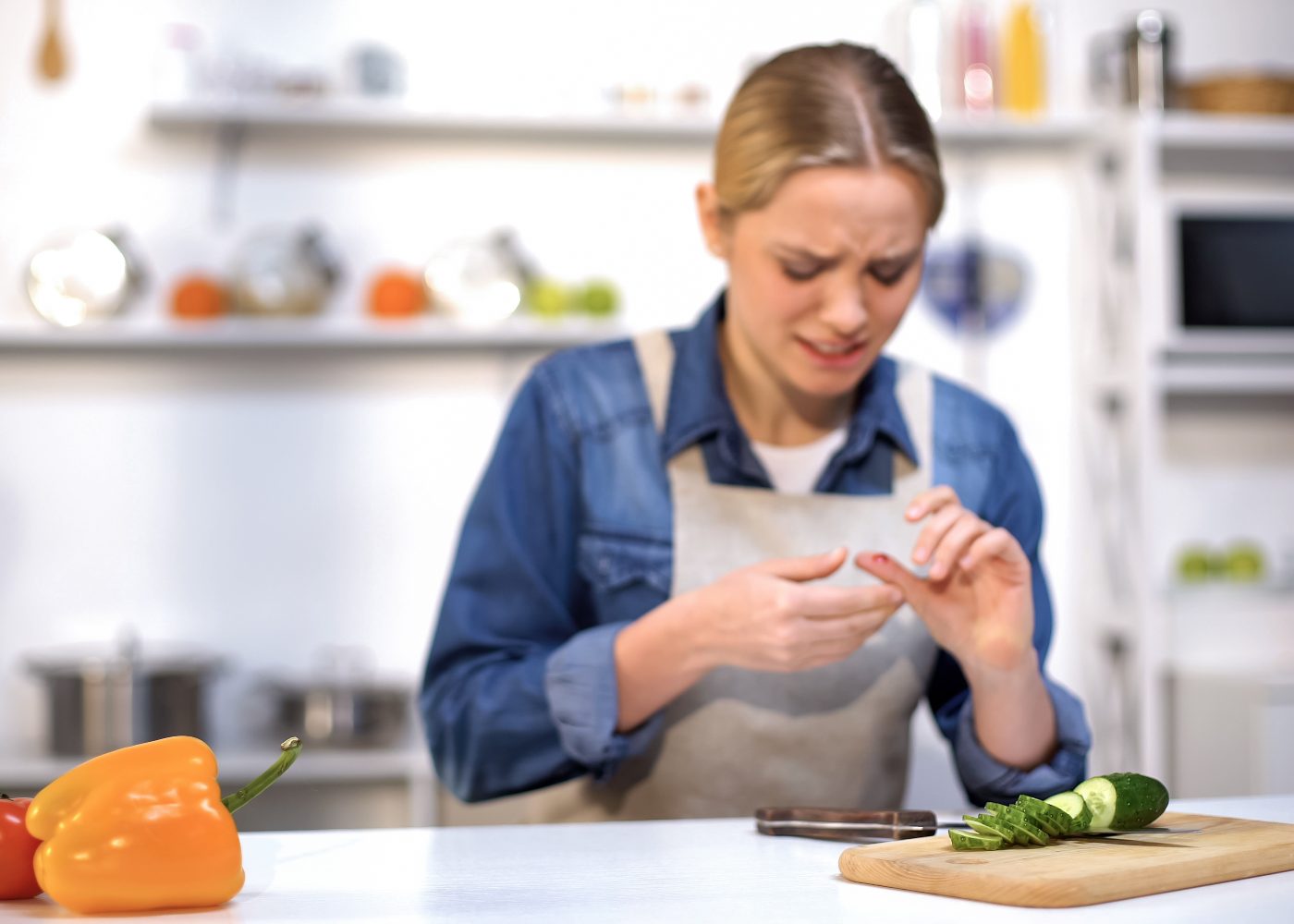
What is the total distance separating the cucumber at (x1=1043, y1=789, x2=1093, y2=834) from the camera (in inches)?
39.9

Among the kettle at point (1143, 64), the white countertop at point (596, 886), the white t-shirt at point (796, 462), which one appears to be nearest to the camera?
the white countertop at point (596, 886)

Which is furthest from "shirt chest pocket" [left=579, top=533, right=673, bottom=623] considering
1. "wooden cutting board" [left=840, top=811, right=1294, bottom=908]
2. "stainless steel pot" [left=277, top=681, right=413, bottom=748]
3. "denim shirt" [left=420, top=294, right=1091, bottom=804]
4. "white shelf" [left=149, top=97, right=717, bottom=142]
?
"white shelf" [left=149, top=97, right=717, bottom=142]

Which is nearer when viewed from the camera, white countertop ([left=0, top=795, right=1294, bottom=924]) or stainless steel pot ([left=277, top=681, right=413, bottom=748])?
white countertop ([left=0, top=795, right=1294, bottom=924])

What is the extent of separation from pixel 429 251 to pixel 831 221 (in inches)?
81.1

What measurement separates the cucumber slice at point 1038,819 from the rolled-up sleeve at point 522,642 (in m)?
0.44

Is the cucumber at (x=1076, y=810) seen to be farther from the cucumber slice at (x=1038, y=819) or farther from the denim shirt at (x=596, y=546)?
the denim shirt at (x=596, y=546)

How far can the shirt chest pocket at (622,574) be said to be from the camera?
1521mm

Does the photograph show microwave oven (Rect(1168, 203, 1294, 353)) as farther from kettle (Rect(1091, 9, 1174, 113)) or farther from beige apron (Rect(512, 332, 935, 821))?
beige apron (Rect(512, 332, 935, 821))

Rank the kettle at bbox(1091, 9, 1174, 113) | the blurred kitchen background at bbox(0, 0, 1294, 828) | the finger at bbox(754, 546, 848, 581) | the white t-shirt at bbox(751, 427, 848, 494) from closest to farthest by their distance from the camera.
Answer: the finger at bbox(754, 546, 848, 581) < the white t-shirt at bbox(751, 427, 848, 494) < the blurred kitchen background at bbox(0, 0, 1294, 828) < the kettle at bbox(1091, 9, 1174, 113)

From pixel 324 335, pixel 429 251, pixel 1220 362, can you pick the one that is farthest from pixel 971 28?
pixel 324 335

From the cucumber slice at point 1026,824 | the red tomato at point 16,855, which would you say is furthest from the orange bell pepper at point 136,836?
the cucumber slice at point 1026,824

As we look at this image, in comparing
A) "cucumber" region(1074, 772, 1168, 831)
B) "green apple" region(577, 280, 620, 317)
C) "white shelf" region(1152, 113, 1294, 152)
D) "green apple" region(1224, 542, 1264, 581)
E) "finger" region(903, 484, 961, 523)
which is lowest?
"green apple" region(1224, 542, 1264, 581)

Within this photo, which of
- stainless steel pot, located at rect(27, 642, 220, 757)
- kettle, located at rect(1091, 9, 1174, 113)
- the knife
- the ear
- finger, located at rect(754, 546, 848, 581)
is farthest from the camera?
kettle, located at rect(1091, 9, 1174, 113)

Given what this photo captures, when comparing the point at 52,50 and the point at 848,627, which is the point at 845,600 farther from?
the point at 52,50
